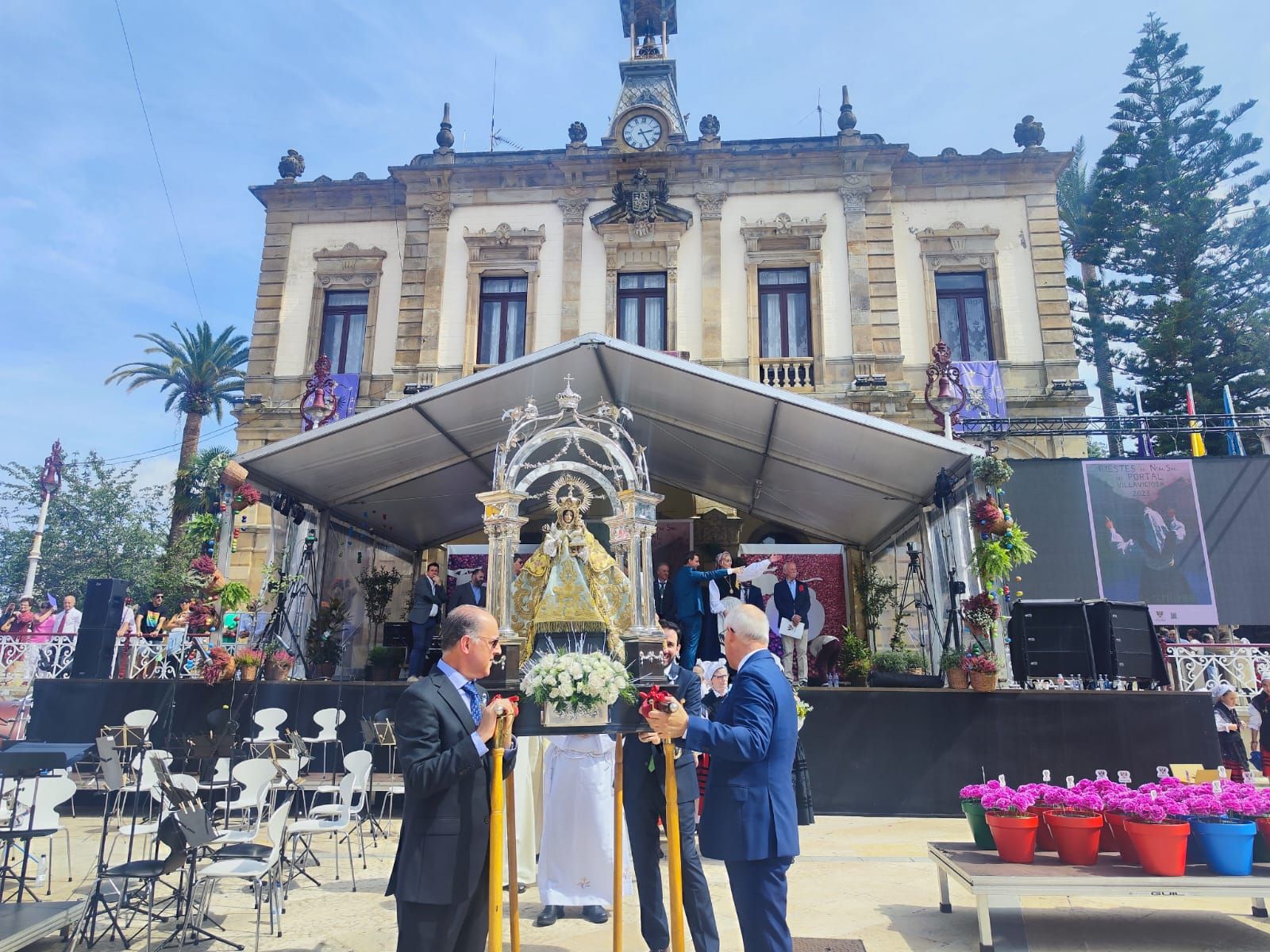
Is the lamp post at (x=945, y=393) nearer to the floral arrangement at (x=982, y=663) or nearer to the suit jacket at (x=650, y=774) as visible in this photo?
the floral arrangement at (x=982, y=663)

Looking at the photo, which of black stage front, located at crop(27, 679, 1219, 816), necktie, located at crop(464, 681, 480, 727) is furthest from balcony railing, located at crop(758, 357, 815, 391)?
necktie, located at crop(464, 681, 480, 727)

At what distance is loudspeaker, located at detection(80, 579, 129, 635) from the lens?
9820mm

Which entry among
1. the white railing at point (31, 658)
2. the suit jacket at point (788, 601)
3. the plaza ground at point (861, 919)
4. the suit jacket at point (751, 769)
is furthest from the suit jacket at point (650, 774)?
the white railing at point (31, 658)

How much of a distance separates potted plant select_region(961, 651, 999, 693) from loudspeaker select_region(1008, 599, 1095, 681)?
4.18ft

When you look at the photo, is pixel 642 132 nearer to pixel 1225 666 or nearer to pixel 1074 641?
pixel 1074 641

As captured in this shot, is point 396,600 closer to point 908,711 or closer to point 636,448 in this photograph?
point 636,448

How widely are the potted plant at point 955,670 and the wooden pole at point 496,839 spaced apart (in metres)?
6.77

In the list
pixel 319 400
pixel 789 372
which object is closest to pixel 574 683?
pixel 319 400

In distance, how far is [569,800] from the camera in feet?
16.6

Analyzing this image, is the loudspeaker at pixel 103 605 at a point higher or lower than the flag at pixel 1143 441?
lower

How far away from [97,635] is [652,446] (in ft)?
25.7

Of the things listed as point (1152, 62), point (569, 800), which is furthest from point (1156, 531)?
point (1152, 62)

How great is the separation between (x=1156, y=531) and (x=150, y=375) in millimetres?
32983

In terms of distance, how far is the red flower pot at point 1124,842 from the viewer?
481 cm
